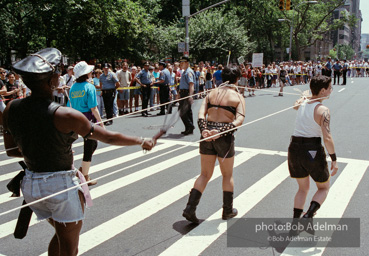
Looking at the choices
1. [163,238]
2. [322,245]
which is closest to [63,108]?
[163,238]

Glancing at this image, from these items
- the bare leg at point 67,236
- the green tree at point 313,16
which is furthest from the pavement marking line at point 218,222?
the green tree at point 313,16

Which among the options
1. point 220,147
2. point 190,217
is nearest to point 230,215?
point 190,217

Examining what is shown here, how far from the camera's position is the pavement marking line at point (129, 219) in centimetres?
385

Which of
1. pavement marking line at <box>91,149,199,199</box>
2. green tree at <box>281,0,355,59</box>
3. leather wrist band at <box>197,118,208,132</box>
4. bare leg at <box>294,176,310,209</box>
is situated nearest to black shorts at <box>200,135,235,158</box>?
leather wrist band at <box>197,118,208,132</box>

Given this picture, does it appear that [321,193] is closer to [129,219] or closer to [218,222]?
[218,222]

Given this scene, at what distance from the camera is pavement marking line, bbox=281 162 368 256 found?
362cm

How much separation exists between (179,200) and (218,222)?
0.87 meters

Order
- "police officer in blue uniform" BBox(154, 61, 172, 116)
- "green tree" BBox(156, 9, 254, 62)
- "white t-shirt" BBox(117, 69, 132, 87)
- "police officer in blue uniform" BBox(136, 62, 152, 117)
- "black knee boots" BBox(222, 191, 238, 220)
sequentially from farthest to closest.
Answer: "green tree" BBox(156, 9, 254, 62) → "white t-shirt" BBox(117, 69, 132, 87) → "police officer in blue uniform" BBox(136, 62, 152, 117) → "police officer in blue uniform" BBox(154, 61, 172, 116) → "black knee boots" BBox(222, 191, 238, 220)

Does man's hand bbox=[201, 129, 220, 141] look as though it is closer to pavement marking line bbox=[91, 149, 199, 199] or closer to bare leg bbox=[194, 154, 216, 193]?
bare leg bbox=[194, 154, 216, 193]

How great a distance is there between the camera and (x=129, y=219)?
4387mm

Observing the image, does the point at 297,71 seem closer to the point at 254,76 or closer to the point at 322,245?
the point at 254,76

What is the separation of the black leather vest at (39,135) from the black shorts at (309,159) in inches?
95.4

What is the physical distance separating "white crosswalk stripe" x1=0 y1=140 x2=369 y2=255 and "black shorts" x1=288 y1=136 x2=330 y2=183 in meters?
0.77

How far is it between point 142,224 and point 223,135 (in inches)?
56.5
